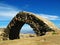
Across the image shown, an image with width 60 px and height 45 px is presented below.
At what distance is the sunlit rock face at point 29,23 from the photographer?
39.8 meters

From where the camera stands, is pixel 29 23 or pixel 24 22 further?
pixel 24 22

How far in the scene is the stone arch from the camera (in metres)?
40.3

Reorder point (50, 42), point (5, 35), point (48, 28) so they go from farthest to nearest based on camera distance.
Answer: point (5, 35) → point (48, 28) → point (50, 42)

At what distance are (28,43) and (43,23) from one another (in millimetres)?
14822

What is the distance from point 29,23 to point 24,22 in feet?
6.56

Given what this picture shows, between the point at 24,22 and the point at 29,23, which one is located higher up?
the point at 24,22

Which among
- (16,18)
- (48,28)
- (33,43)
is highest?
(16,18)

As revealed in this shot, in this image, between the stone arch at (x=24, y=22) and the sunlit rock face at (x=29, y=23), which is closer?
the sunlit rock face at (x=29, y=23)

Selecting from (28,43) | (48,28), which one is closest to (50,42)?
(28,43)

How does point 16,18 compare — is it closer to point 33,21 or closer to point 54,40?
point 33,21

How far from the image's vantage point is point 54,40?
1025 inches

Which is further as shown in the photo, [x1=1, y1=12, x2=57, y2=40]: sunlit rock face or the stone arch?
the stone arch

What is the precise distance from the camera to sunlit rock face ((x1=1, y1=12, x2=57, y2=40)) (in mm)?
39750

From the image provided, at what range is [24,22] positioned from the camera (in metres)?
44.5
